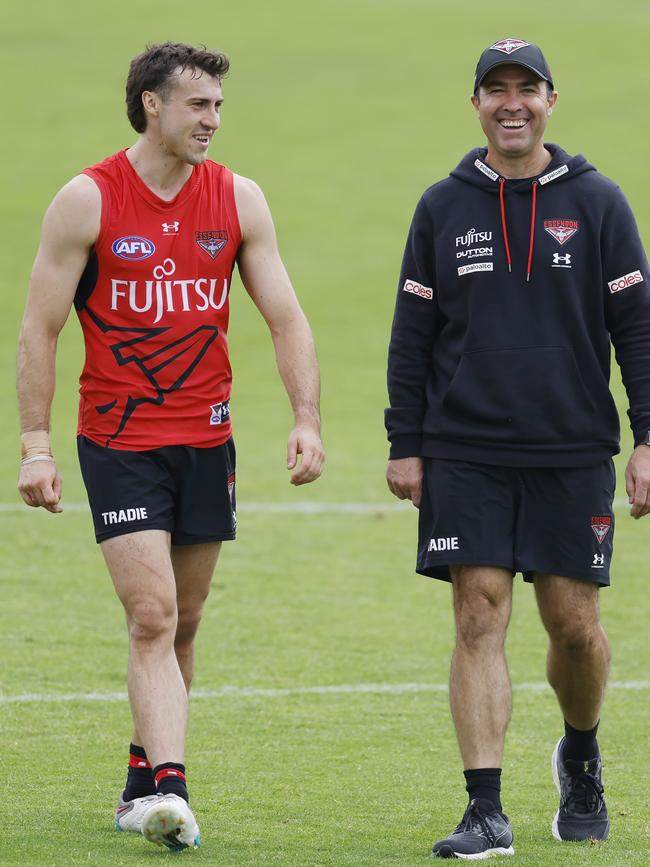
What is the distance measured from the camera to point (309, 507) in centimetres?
1416

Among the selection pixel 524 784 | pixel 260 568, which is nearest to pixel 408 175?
pixel 260 568

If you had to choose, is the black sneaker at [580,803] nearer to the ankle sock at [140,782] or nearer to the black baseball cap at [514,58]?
the ankle sock at [140,782]

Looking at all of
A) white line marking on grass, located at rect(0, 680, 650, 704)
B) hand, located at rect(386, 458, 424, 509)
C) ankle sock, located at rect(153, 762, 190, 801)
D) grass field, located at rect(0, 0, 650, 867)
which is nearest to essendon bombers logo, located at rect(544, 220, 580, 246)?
hand, located at rect(386, 458, 424, 509)

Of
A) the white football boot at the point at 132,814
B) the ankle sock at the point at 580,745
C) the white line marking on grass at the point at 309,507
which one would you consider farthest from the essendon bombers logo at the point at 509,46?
the white line marking on grass at the point at 309,507

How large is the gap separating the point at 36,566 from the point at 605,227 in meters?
6.55

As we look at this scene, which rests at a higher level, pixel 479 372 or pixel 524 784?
pixel 479 372

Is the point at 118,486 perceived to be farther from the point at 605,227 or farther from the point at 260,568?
the point at 260,568

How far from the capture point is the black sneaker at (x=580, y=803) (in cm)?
579

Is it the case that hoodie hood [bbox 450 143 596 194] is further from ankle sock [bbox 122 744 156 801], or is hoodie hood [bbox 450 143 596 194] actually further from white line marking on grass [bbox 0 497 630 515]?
white line marking on grass [bbox 0 497 630 515]

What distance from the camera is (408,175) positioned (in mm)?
31422

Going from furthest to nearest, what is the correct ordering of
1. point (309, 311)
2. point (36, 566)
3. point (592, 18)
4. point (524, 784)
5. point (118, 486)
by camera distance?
point (592, 18) < point (309, 311) < point (36, 566) < point (524, 784) < point (118, 486)

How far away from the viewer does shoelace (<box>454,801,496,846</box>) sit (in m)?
5.38

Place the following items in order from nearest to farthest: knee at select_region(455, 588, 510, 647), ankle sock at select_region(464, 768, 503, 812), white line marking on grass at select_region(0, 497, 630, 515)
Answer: ankle sock at select_region(464, 768, 503, 812), knee at select_region(455, 588, 510, 647), white line marking on grass at select_region(0, 497, 630, 515)

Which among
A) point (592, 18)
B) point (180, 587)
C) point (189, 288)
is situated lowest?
point (180, 587)
